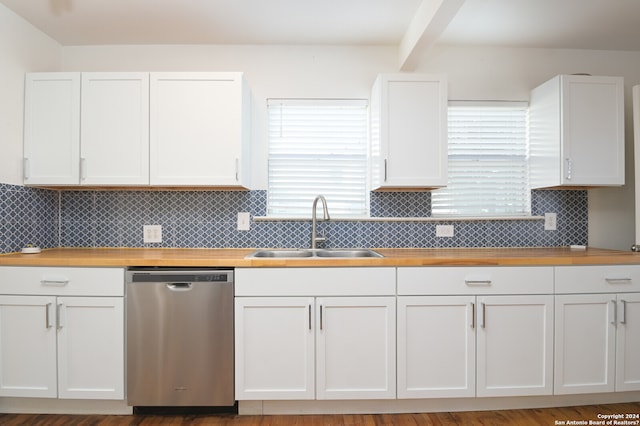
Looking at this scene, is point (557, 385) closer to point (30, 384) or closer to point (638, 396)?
point (638, 396)

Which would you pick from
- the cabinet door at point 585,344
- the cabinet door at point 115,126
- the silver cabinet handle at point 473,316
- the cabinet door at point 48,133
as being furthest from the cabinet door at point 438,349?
the cabinet door at point 48,133

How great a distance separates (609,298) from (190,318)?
2418 millimetres

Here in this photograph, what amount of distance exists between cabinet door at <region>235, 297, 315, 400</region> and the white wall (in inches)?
67.4

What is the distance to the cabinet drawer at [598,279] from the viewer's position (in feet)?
6.28

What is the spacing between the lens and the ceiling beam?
1.78 metres

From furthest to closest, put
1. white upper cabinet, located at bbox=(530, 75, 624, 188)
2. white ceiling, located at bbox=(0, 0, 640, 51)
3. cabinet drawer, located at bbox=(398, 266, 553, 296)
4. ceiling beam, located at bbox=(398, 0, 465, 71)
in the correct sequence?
white upper cabinet, located at bbox=(530, 75, 624, 188) → white ceiling, located at bbox=(0, 0, 640, 51) → cabinet drawer, located at bbox=(398, 266, 553, 296) → ceiling beam, located at bbox=(398, 0, 465, 71)

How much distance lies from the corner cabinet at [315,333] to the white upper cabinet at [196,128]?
29.9 inches

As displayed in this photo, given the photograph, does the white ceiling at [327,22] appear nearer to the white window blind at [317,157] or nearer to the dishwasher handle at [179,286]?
the white window blind at [317,157]

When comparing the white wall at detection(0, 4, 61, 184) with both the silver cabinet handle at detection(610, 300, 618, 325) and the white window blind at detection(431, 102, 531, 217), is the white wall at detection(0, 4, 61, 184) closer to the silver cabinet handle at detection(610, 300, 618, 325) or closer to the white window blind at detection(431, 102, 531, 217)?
the white window blind at detection(431, 102, 531, 217)

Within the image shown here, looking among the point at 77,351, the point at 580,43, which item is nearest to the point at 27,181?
the point at 77,351

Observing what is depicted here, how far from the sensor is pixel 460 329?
189cm

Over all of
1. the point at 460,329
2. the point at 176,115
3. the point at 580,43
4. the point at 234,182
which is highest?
the point at 580,43

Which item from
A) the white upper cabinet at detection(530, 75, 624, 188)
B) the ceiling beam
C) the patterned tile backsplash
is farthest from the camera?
the patterned tile backsplash

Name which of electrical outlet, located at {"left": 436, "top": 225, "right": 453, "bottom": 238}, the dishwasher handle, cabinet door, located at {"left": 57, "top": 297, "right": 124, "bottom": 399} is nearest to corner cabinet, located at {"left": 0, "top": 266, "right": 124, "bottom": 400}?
cabinet door, located at {"left": 57, "top": 297, "right": 124, "bottom": 399}
